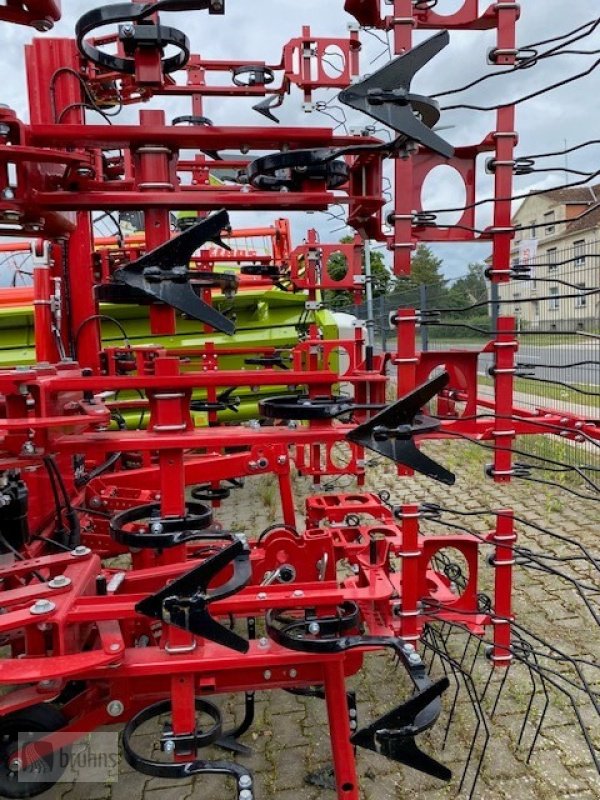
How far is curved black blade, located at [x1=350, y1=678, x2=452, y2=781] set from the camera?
1.98m

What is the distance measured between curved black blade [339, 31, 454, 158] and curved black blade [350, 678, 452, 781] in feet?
6.03

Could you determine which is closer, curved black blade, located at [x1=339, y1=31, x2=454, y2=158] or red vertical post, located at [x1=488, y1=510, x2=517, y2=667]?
curved black blade, located at [x1=339, y1=31, x2=454, y2=158]

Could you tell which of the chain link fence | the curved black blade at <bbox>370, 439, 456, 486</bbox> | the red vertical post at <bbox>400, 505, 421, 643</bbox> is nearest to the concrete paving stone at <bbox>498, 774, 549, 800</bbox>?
the red vertical post at <bbox>400, 505, 421, 643</bbox>

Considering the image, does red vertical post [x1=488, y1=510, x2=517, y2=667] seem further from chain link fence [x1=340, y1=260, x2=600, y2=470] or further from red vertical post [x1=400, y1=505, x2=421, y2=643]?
chain link fence [x1=340, y1=260, x2=600, y2=470]

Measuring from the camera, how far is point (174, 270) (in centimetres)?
207

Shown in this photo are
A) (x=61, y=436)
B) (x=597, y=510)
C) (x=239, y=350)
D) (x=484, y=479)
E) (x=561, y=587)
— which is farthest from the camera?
(x=484, y=479)

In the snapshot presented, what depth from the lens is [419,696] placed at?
77.8 inches

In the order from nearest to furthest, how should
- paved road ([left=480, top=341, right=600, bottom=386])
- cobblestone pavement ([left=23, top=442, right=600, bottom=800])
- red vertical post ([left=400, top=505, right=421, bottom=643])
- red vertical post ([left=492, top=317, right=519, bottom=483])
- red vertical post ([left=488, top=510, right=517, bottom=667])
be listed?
cobblestone pavement ([left=23, top=442, right=600, bottom=800]), red vertical post ([left=400, top=505, right=421, bottom=643]), red vertical post ([left=492, top=317, right=519, bottom=483]), red vertical post ([left=488, top=510, right=517, bottom=667]), paved road ([left=480, top=341, right=600, bottom=386])

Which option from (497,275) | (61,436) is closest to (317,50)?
(497,275)

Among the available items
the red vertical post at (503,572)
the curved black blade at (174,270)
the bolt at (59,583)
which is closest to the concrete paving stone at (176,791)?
the bolt at (59,583)

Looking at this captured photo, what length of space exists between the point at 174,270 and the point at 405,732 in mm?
1702

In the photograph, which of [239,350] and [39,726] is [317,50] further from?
[39,726]

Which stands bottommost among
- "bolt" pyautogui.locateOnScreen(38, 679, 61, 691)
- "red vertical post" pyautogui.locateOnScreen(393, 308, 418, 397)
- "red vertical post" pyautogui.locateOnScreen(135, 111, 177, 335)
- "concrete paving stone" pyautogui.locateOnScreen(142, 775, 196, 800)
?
"concrete paving stone" pyautogui.locateOnScreen(142, 775, 196, 800)

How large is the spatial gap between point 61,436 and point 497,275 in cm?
195
